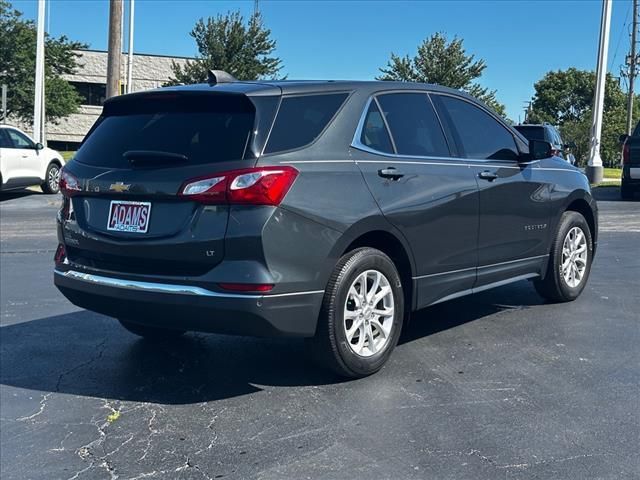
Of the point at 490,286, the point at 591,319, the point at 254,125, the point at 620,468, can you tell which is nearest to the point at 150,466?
the point at 254,125

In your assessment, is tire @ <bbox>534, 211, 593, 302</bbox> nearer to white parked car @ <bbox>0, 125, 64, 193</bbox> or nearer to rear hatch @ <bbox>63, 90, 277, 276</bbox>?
rear hatch @ <bbox>63, 90, 277, 276</bbox>

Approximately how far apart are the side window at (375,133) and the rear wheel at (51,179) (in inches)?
602

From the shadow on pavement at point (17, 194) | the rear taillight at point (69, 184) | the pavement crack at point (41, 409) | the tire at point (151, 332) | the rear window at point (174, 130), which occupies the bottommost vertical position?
the shadow on pavement at point (17, 194)

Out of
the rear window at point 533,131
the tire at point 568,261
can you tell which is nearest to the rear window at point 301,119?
the tire at point 568,261

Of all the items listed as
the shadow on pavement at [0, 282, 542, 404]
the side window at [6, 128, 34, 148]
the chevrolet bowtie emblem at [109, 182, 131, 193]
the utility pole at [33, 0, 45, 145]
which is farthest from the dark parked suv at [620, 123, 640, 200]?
the utility pole at [33, 0, 45, 145]

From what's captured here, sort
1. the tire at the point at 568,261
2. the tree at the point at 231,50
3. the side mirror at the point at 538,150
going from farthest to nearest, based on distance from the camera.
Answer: the tree at the point at 231,50 < the tire at the point at 568,261 < the side mirror at the point at 538,150

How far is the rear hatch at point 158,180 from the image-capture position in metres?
3.90

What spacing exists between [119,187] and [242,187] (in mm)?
819

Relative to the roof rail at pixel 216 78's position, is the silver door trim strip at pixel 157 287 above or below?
below

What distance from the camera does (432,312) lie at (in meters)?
6.16

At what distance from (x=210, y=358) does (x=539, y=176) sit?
9.71 ft

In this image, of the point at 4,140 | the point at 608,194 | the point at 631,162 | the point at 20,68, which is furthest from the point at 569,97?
the point at 4,140

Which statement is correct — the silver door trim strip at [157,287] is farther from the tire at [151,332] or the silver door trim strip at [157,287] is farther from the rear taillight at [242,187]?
the tire at [151,332]

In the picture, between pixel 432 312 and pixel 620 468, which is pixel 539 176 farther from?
pixel 620 468
